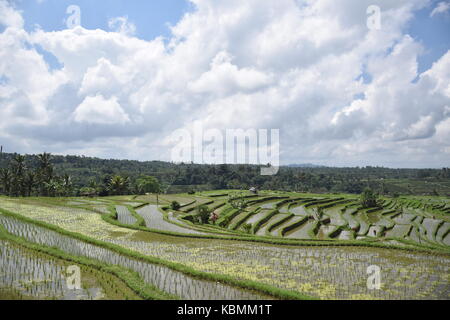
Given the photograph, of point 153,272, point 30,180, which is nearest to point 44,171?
point 30,180

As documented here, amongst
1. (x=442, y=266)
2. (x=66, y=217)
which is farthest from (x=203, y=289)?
(x=66, y=217)

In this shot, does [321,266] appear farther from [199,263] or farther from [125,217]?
[125,217]

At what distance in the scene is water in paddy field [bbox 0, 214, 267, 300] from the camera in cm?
1050

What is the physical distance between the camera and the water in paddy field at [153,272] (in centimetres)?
1050

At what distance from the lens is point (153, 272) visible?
41.4 feet

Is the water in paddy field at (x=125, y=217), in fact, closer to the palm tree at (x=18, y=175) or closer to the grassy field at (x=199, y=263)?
the grassy field at (x=199, y=263)

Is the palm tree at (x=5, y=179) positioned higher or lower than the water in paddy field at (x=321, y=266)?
higher
